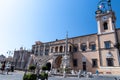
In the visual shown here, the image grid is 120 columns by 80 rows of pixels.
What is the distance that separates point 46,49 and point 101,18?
70.0 ft

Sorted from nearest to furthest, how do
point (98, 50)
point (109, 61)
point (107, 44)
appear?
point (109, 61), point (107, 44), point (98, 50)

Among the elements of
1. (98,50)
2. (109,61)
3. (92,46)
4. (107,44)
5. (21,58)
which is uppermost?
(107,44)

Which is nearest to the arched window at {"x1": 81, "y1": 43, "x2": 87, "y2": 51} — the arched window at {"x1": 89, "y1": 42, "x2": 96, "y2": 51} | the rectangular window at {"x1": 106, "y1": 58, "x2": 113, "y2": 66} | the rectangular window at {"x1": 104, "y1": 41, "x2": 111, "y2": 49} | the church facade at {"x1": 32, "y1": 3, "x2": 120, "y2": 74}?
the church facade at {"x1": 32, "y1": 3, "x2": 120, "y2": 74}

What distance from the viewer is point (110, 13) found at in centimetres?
3269

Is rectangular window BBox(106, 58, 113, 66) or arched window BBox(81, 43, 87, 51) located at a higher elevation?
arched window BBox(81, 43, 87, 51)

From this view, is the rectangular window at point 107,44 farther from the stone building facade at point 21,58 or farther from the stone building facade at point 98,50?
the stone building facade at point 21,58

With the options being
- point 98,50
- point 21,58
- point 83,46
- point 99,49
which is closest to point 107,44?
Result: point 99,49

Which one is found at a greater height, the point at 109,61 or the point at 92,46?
the point at 92,46

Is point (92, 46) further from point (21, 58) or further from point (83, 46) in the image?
point (21, 58)

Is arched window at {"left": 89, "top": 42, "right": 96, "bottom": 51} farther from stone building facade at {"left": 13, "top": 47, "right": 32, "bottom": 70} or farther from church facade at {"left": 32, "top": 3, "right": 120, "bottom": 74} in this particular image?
stone building facade at {"left": 13, "top": 47, "right": 32, "bottom": 70}

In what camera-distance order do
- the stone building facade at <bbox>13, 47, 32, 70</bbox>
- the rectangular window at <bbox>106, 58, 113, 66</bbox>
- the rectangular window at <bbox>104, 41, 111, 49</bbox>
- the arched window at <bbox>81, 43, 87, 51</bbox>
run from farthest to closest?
the stone building facade at <bbox>13, 47, 32, 70</bbox>, the arched window at <bbox>81, 43, 87, 51</bbox>, the rectangular window at <bbox>104, 41, 111, 49</bbox>, the rectangular window at <bbox>106, 58, 113, 66</bbox>

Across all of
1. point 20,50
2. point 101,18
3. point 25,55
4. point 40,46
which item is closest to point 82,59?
point 101,18

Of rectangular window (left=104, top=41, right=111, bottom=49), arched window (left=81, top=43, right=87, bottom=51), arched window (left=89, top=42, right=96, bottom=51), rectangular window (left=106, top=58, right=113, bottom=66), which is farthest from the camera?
arched window (left=81, top=43, right=87, bottom=51)

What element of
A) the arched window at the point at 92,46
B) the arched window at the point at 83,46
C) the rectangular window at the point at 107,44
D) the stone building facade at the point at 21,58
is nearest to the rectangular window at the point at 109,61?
the rectangular window at the point at 107,44
